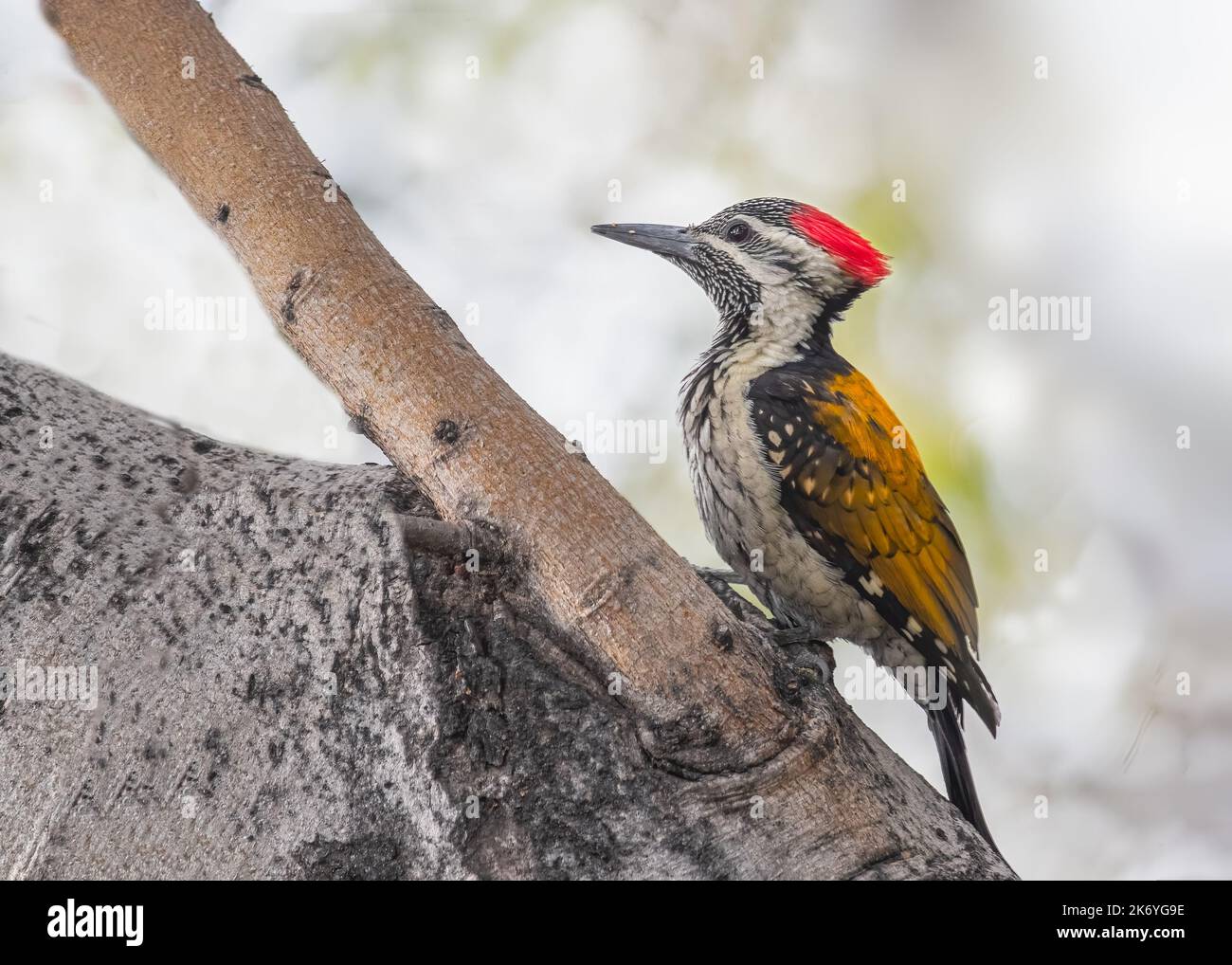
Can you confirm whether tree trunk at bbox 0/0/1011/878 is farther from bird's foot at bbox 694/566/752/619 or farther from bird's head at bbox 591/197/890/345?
bird's head at bbox 591/197/890/345

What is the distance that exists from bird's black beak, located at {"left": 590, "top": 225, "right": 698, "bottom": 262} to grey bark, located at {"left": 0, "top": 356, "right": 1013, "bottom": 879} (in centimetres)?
128

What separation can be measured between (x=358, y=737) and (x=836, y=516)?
120 cm

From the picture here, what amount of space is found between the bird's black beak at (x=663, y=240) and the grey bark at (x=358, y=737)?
50.4 inches

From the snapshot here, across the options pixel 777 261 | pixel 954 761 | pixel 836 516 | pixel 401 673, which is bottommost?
pixel 954 761

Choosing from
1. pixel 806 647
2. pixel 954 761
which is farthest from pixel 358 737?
pixel 954 761

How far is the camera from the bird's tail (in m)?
2.20

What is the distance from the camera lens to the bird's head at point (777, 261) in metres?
2.56

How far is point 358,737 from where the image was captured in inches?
55.8

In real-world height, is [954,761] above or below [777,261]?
below

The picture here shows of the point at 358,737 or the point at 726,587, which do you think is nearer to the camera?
the point at 358,737

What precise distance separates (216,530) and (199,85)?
2.37ft

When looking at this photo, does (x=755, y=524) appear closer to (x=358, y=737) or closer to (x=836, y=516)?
(x=836, y=516)

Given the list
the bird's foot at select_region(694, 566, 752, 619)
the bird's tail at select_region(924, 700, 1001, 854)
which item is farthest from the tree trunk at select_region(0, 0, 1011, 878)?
the bird's tail at select_region(924, 700, 1001, 854)
